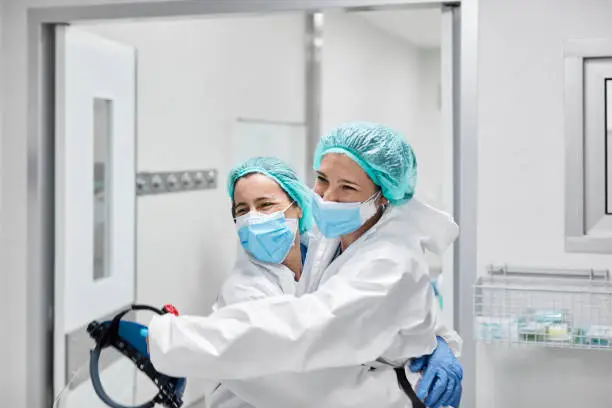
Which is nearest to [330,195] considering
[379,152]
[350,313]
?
[379,152]

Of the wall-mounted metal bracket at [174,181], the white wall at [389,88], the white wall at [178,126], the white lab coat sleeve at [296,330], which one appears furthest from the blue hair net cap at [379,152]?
the white wall at [389,88]

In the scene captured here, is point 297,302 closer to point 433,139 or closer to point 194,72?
point 194,72

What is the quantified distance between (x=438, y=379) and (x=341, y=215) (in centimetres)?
41

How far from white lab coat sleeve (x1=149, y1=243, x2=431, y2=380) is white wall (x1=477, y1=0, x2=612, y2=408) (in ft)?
2.04

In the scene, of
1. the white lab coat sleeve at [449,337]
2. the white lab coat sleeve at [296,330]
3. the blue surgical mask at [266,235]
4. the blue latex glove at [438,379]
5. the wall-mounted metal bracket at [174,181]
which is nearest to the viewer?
the white lab coat sleeve at [296,330]

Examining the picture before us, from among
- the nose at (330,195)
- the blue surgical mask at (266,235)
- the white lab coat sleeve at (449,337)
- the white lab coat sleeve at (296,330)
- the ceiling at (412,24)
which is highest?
the ceiling at (412,24)

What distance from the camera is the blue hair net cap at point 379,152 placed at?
159 centimetres

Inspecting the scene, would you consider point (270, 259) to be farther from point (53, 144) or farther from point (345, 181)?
point (53, 144)

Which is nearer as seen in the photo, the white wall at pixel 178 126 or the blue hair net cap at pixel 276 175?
the blue hair net cap at pixel 276 175

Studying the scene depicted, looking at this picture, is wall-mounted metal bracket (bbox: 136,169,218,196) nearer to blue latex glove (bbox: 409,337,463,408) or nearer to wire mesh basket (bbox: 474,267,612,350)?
wire mesh basket (bbox: 474,267,612,350)

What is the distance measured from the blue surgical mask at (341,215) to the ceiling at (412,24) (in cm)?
297

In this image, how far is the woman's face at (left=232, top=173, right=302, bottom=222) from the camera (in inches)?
77.9

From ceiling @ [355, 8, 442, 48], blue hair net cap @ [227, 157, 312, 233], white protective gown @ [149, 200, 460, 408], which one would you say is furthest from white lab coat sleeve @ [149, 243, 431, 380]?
ceiling @ [355, 8, 442, 48]

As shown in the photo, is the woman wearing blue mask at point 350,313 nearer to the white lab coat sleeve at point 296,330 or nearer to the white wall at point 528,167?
the white lab coat sleeve at point 296,330
